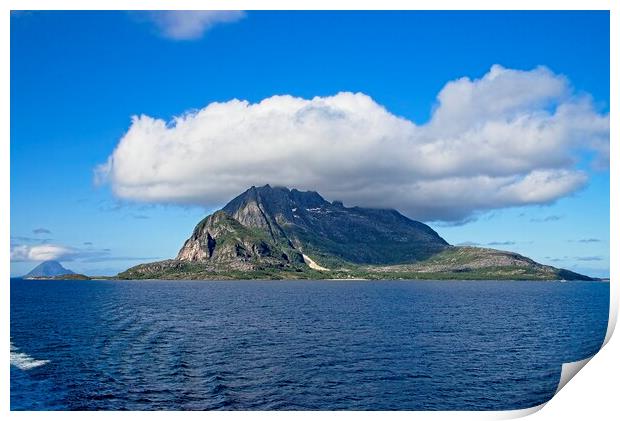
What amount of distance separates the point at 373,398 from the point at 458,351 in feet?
103

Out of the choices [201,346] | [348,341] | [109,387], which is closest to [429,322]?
[348,341]

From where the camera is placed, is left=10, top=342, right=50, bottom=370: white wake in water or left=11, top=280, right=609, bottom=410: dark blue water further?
left=10, top=342, right=50, bottom=370: white wake in water

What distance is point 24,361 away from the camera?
6744 cm

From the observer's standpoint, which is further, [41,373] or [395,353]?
[395,353]

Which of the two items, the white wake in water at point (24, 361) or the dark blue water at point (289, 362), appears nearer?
the dark blue water at point (289, 362)

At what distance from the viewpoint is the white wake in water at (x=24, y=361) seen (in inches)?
2532

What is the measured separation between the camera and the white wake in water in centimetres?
6431

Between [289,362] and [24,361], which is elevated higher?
[24,361]

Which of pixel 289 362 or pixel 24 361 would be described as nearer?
pixel 24 361

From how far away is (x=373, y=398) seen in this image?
5141 centimetres
